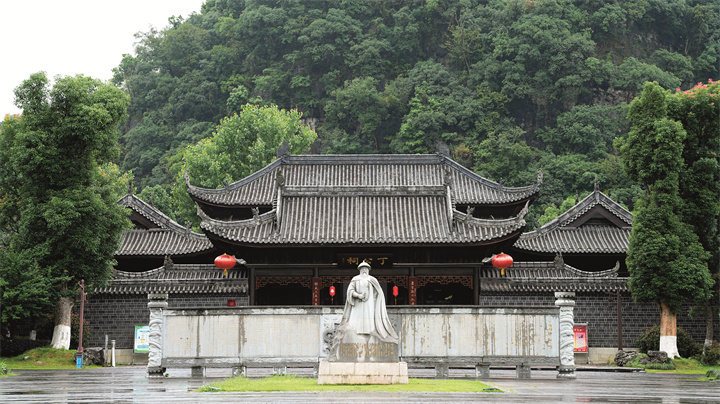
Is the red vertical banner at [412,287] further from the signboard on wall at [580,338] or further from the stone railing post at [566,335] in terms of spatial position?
the stone railing post at [566,335]

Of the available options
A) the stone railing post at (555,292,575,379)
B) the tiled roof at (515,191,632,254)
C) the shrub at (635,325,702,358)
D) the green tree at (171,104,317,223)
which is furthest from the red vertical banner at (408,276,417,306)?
the green tree at (171,104,317,223)

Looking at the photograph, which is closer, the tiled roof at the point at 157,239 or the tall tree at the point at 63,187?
the tall tree at the point at 63,187

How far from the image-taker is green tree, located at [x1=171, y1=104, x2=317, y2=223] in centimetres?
5228

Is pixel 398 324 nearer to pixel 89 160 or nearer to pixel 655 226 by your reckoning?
pixel 655 226

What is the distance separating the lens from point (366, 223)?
1240 inches

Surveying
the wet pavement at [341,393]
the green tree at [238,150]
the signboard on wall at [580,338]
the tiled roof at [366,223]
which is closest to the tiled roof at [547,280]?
the signboard on wall at [580,338]

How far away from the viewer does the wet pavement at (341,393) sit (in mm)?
14594

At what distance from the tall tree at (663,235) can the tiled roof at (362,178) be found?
7.49m

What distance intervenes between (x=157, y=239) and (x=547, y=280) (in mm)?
18214

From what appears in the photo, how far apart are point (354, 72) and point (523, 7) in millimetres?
19177

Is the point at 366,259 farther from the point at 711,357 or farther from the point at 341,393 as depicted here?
the point at 341,393

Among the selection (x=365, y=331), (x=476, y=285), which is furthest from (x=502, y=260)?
(x=365, y=331)

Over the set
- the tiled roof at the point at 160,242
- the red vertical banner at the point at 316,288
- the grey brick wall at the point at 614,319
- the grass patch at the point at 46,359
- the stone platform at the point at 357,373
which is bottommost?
the grass patch at the point at 46,359

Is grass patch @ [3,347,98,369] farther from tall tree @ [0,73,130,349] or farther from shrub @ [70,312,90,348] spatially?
shrub @ [70,312,90,348]
